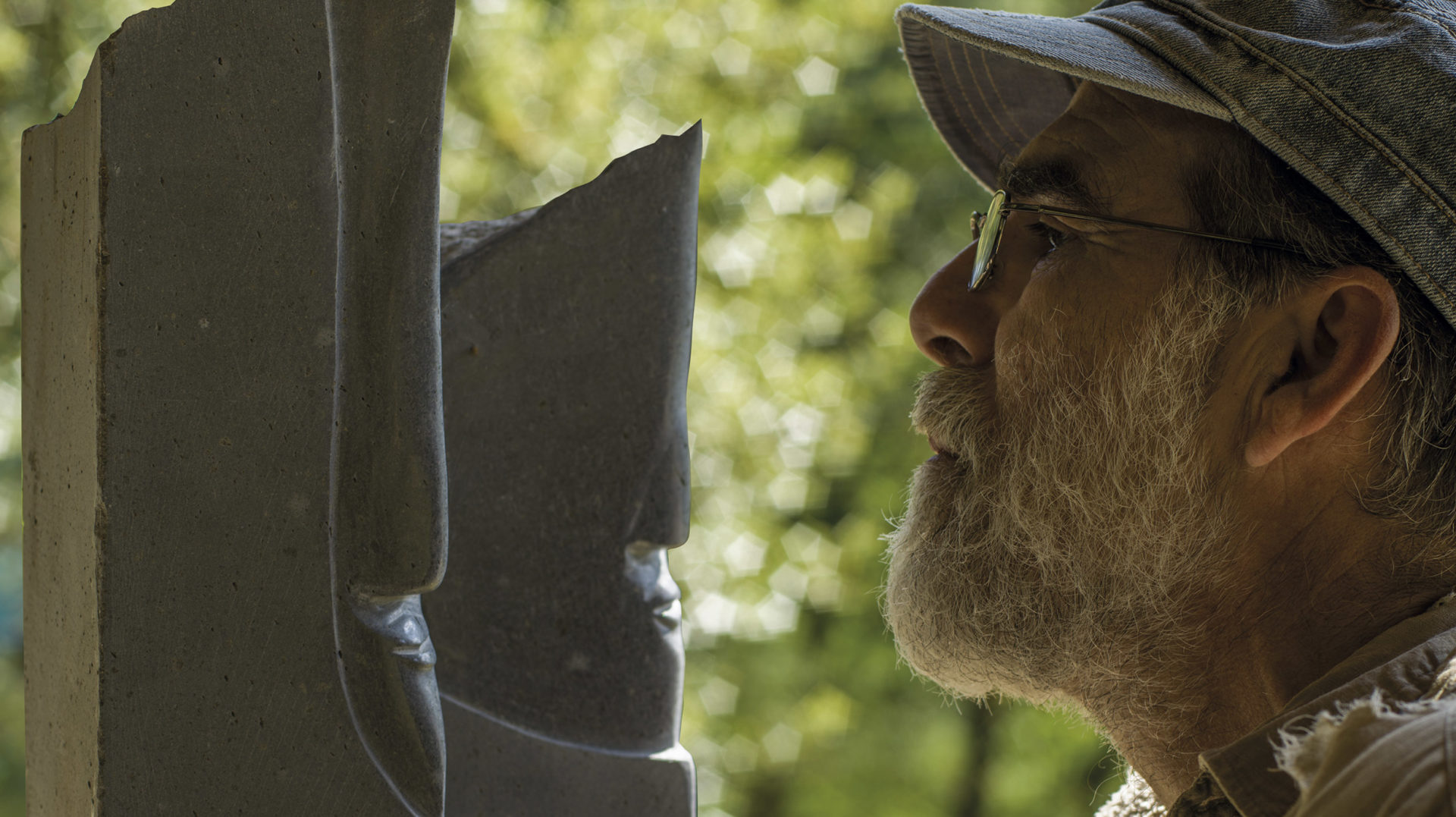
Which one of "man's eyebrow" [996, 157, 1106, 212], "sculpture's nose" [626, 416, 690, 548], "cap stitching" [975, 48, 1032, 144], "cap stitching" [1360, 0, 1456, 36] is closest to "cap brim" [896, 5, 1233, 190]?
"cap stitching" [975, 48, 1032, 144]

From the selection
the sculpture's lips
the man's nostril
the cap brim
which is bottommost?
the sculpture's lips

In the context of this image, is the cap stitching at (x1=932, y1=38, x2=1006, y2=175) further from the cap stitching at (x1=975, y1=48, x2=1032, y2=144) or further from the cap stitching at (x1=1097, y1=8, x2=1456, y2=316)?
the cap stitching at (x1=1097, y1=8, x2=1456, y2=316)

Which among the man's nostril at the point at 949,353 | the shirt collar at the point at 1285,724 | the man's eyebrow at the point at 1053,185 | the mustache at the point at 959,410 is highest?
the man's eyebrow at the point at 1053,185

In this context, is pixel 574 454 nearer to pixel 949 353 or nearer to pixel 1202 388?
pixel 949 353

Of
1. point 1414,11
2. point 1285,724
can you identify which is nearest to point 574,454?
point 1285,724

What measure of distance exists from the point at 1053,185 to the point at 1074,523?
1.47 feet

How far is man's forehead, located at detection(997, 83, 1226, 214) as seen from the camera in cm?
149

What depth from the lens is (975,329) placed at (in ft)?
5.44

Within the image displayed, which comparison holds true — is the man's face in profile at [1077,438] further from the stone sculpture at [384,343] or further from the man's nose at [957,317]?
the stone sculpture at [384,343]

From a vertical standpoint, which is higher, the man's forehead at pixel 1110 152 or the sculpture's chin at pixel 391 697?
the man's forehead at pixel 1110 152

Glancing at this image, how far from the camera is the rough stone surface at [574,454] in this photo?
150 centimetres

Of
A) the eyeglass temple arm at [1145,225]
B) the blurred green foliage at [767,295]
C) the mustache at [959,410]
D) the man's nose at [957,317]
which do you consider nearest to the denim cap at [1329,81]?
the eyeglass temple arm at [1145,225]

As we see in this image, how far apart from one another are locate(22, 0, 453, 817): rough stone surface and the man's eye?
865 millimetres

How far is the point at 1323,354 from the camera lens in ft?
4.62
